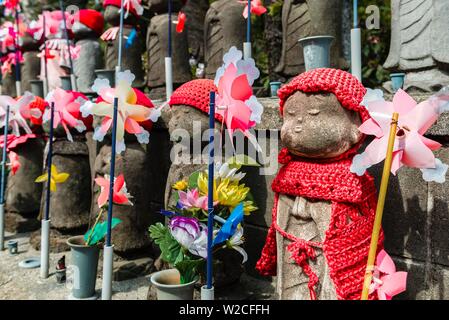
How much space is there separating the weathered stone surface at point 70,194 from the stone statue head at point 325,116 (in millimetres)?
2370

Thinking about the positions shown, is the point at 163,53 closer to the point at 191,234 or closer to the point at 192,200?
the point at 192,200

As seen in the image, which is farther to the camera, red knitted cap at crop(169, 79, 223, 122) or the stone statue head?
red knitted cap at crop(169, 79, 223, 122)

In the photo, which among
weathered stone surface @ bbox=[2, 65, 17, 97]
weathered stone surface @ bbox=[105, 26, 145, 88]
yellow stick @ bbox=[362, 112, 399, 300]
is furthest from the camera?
weathered stone surface @ bbox=[2, 65, 17, 97]

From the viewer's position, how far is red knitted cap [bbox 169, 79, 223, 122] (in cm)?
280

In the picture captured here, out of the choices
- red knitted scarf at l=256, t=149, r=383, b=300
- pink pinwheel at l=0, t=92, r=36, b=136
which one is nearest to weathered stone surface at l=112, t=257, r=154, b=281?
red knitted scarf at l=256, t=149, r=383, b=300

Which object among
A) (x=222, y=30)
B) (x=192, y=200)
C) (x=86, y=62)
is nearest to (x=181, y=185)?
(x=192, y=200)

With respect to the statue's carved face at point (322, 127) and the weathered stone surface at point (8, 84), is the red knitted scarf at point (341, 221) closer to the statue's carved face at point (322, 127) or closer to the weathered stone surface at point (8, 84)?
the statue's carved face at point (322, 127)

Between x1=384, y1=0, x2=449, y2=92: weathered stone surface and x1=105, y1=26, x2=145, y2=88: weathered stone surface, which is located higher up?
x1=105, y1=26, x2=145, y2=88: weathered stone surface

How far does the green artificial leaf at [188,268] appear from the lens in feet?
7.90

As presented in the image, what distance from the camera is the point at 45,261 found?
3330mm

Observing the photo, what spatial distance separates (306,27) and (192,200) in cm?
180

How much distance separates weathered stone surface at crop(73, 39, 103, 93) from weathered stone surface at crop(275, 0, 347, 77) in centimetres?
255

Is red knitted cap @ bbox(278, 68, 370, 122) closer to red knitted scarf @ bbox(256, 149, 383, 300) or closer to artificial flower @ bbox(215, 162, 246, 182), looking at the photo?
red knitted scarf @ bbox(256, 149, 383, 300)
